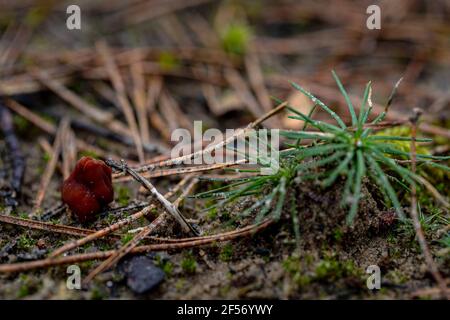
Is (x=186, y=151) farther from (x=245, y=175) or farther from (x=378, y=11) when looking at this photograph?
(x=378, y=11)

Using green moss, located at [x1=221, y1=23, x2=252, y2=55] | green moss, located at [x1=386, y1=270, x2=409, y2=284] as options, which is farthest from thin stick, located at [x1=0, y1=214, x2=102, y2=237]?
green moss, located at [x1=221, y1=23, x2=252, y2=55]

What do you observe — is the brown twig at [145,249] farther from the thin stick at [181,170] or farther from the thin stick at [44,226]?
the thin stick at [181,170]

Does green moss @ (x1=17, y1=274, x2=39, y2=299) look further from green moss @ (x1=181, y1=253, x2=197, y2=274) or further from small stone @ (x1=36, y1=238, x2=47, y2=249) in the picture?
green moss @ (x1=181, y1=253, x2=197, y2=274)

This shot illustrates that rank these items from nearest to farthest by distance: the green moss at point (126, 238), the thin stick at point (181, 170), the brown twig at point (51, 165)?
the green moss at point (126, 238)
the thin stick at point (181, 170)
the brown twig at point (51, 165)

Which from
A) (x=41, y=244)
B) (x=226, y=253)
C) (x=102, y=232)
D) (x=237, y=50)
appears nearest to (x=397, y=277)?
(x=226, y=253)

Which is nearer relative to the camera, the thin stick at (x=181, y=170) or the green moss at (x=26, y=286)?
the green moss at (x=26, y=286)

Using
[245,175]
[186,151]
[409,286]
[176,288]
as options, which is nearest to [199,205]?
[245,175]

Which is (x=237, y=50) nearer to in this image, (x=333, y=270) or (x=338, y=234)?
(x=338, y=234)

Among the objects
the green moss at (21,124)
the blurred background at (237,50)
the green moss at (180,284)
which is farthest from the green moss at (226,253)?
the green moss at (21,124)
